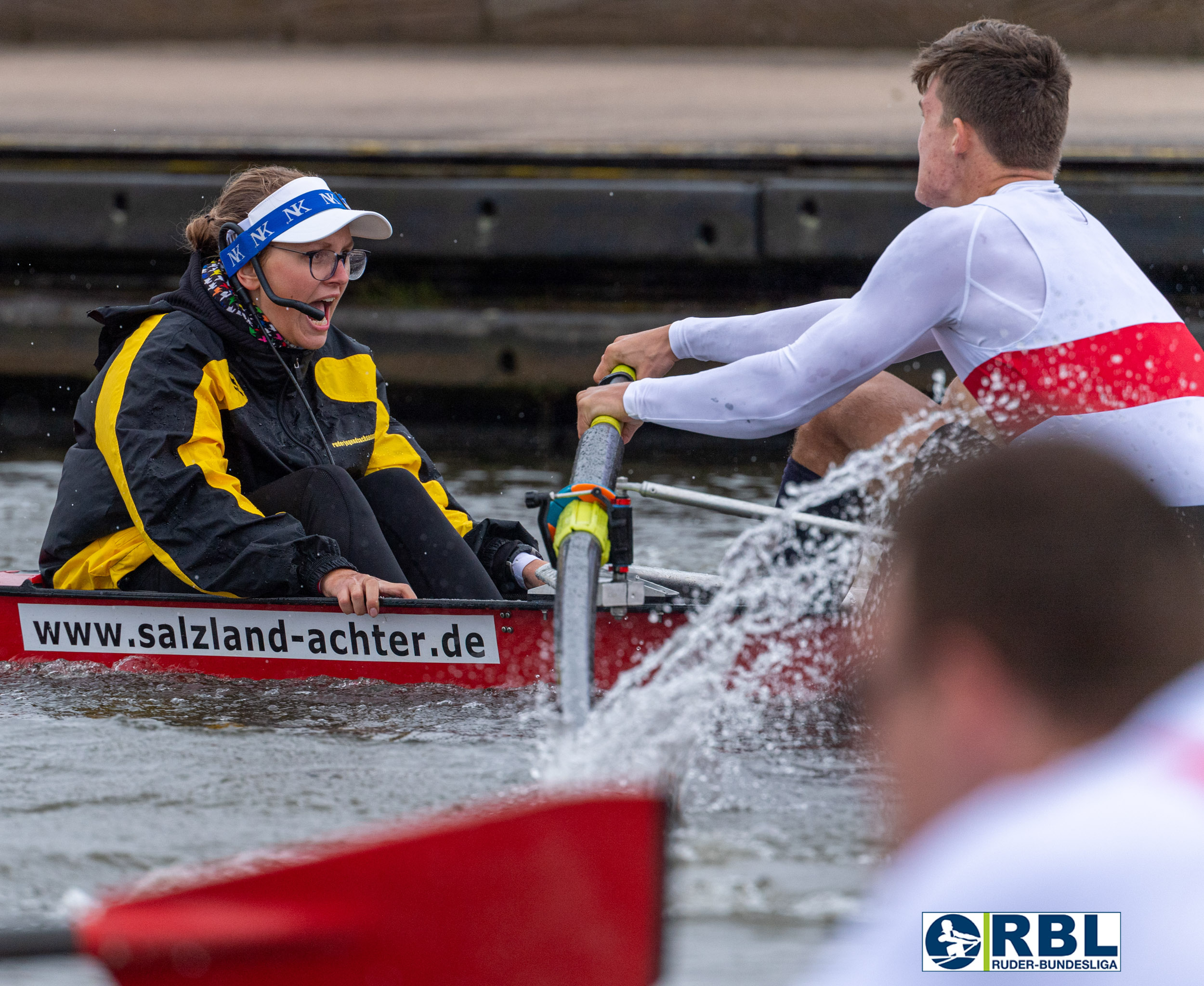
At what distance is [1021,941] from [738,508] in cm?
260

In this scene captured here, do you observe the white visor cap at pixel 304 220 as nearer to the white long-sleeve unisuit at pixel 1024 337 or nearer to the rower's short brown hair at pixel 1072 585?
the white long-sleeve unisuit at pixel 1024 337

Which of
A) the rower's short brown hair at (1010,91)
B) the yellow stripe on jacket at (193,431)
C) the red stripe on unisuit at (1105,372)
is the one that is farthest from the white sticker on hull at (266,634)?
the rower's short brown hair at (1010,91)

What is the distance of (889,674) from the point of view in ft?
3.54

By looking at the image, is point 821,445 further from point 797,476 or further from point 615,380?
point 615,380

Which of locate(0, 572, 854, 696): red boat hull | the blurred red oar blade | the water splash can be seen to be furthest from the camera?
locate(0, 572, 854, 696): red boat hull

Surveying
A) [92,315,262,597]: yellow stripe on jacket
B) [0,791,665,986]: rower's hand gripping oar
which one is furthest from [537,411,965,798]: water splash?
[0,791,665,986]: rower's hand gripping oar

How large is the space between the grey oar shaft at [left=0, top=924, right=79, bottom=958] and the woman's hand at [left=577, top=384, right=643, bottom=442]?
1729 millimetres

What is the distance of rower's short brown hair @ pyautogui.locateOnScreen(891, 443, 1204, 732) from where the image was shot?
3.27 ft

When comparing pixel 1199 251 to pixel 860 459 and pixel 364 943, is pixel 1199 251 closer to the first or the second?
pixel 860 459

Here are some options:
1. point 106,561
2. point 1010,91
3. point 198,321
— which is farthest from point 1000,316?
point 106,561

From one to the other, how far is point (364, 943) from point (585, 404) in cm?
195

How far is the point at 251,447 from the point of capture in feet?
12.4

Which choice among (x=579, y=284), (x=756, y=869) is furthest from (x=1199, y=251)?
(x=756, y=869)

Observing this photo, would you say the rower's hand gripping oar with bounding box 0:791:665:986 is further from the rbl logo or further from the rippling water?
the rippling water
